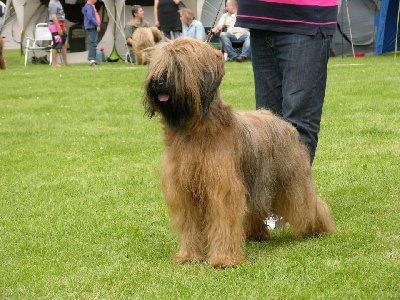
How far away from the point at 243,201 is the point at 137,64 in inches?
760

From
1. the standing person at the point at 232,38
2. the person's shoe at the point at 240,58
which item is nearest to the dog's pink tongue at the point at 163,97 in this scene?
the standing person at the point at 232,38

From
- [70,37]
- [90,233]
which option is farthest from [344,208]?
[70,37]

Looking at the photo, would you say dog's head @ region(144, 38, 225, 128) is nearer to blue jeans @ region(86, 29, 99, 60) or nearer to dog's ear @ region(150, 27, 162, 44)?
dog's ear @ region(150, 27, 162, 44)

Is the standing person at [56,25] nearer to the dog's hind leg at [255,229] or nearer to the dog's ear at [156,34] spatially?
the dog's ear at [156,34]

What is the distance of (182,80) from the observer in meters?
4.59

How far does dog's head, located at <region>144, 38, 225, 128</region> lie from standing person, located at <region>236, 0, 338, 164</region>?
905mm

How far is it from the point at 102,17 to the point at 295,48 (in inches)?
866

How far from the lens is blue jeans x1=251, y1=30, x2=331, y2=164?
18.0 feet

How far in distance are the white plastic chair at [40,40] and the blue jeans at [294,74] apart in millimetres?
19777

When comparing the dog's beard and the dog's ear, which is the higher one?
the dog's beard

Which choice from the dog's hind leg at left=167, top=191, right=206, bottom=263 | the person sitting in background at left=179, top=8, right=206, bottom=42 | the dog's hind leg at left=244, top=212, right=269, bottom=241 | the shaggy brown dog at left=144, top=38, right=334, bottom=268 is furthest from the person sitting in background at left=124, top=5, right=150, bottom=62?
the dog's hind leg at left=167, top=191, right=206, bottom=263

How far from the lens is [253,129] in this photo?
16.6 ft

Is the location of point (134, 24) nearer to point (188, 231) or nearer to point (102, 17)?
point (102, 17)

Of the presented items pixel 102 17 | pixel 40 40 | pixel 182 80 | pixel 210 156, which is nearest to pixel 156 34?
pixel 102 17
